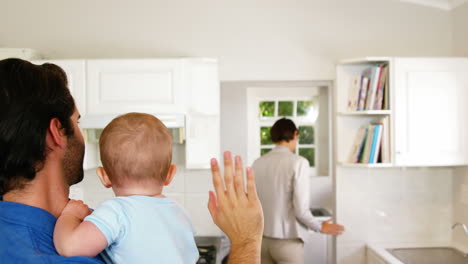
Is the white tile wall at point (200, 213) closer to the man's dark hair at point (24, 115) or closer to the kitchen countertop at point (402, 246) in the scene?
the kitchen countertop at point (402, 246)

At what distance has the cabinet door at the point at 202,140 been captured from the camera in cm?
251

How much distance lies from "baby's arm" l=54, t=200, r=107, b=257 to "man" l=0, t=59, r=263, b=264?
2 cm

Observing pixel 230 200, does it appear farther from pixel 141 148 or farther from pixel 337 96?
pixel 337 96

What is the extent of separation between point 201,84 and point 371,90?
1.13 meters

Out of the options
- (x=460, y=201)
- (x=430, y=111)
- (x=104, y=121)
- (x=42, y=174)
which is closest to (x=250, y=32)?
(x=104, y=121)

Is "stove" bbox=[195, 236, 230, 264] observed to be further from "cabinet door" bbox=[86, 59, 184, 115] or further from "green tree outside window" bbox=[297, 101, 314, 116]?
"green tree outside window" bbox=[297, 101, 314, 116]

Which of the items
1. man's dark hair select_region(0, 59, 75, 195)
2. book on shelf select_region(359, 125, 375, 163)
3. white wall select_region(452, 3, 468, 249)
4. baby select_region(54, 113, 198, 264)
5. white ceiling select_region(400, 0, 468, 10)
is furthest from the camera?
white ceiling select_region(400, 0, 468, 10)

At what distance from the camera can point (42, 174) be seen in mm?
851

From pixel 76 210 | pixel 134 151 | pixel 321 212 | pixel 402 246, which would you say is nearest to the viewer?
pixel 76 210

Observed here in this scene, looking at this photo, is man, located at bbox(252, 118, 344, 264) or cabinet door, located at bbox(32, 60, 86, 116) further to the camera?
man, located at bbox(252, 118, 344, 264)

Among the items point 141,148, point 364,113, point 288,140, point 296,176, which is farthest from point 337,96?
point 141,148

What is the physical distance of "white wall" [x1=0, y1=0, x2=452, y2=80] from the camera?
2830 mm

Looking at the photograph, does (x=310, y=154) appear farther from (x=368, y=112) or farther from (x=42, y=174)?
(x=42, y=174)

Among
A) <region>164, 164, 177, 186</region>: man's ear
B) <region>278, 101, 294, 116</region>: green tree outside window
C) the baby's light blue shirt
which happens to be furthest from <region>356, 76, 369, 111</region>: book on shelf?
the baby's light blue shirt
